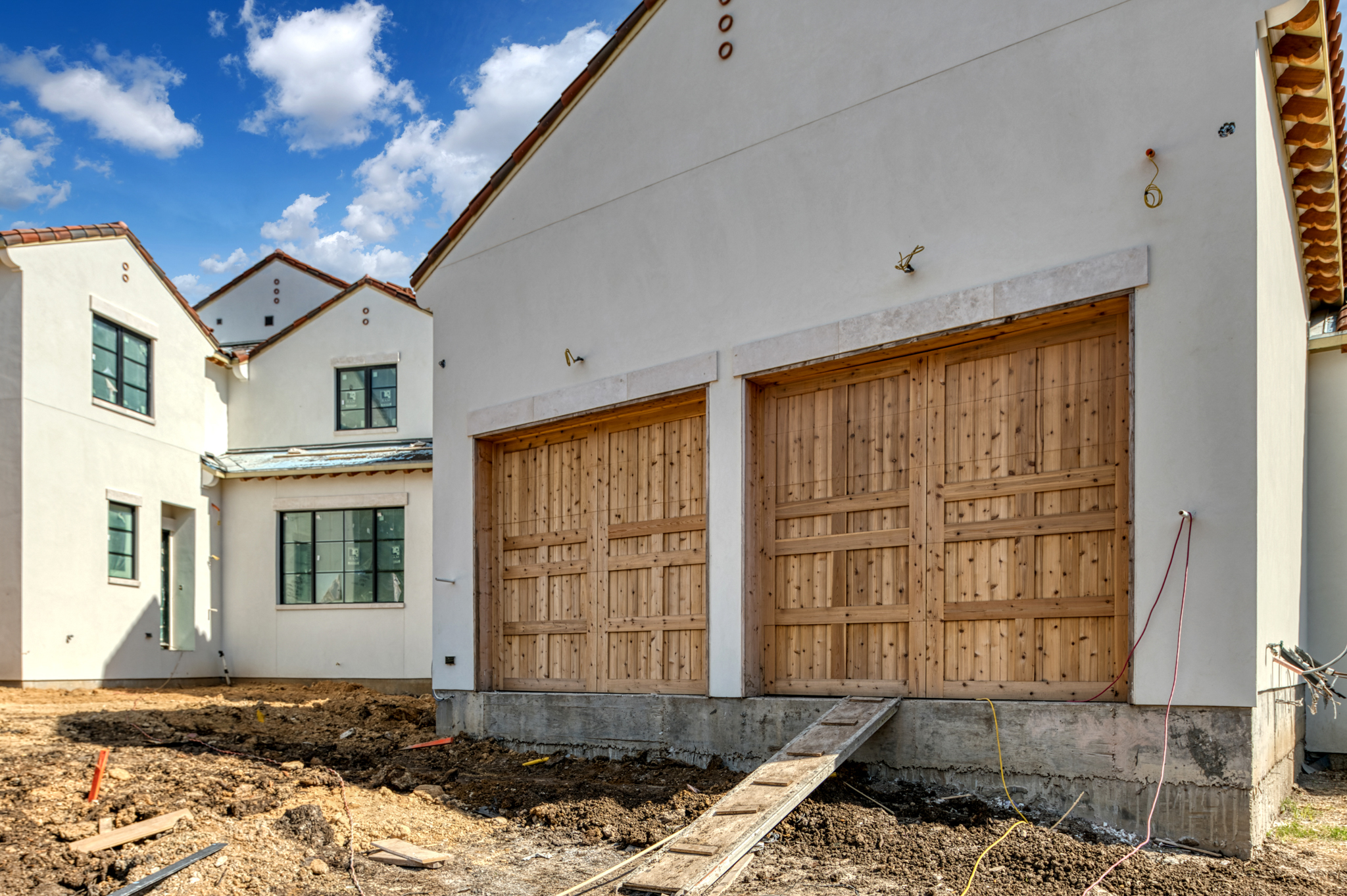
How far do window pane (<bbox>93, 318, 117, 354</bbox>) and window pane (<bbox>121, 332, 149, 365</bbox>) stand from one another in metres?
0.19

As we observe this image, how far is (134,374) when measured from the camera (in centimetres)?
1548

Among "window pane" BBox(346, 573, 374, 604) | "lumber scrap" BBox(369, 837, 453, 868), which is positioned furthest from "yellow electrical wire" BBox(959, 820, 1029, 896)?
"window pane" BBox(346, 573, 374, 604)

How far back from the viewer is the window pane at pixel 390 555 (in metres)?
16.8

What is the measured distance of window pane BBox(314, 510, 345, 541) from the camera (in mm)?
17094

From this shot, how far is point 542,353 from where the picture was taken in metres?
10.0

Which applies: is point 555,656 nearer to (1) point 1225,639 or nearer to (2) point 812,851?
(2) point 812,851

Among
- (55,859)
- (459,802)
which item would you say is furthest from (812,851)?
(55,859)

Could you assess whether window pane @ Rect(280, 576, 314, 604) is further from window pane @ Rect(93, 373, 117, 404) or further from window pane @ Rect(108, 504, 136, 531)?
window pane @ Rect(93, 373, 117, 404)

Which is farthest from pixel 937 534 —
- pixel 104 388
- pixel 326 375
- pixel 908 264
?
pixel 326 375

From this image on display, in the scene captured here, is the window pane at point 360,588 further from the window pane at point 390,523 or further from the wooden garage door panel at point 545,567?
the wooden garage door panel at point 545,567

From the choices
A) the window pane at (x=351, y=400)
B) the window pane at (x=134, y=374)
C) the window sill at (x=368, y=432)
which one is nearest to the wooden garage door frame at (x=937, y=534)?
the window sill at (x=368, y=432)

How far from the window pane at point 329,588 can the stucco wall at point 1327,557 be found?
14080 millimetres

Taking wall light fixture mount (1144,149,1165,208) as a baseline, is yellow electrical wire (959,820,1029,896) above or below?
below

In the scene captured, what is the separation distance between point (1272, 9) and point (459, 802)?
303 inches
